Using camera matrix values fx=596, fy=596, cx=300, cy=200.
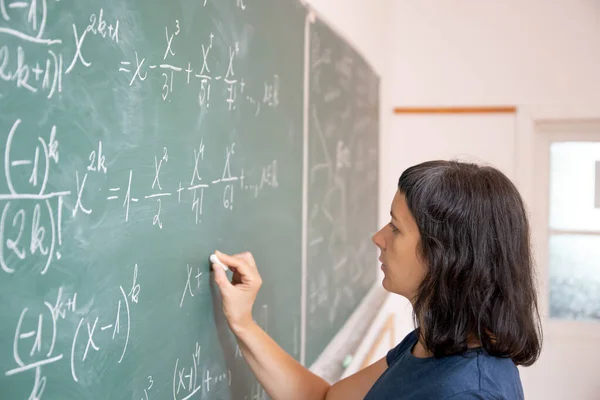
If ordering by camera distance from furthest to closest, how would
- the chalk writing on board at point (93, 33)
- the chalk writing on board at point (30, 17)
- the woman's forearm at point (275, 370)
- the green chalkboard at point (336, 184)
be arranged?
the green chalkboard at point (336, 184) → the woman's forearm at point (275, 370) → the chalk writing on board at point (93, 33) → the chalk writing on board at point (30, 17)

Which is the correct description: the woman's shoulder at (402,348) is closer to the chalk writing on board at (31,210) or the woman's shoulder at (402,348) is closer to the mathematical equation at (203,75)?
the mathematical equation at (203,75)

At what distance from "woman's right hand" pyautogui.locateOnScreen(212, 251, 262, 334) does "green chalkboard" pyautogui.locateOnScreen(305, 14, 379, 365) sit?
0.59 m

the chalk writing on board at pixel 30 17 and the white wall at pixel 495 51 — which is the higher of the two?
the white wall at pixel 495 51

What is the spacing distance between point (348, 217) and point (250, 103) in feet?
4.06

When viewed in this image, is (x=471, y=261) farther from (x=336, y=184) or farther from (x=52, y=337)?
(x=336, y=184)

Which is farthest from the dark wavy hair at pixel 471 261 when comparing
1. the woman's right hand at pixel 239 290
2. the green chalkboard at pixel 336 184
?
the green chalkboard at pixel 336 184

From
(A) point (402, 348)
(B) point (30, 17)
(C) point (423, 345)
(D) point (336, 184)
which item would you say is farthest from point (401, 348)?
(D) point (336, 184)

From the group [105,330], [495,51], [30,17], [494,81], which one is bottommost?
[105,330]

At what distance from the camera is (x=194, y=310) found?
1082 millimetres

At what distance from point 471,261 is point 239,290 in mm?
467

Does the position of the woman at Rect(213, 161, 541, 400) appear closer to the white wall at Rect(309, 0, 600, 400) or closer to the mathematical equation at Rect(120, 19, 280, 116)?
→ the mathematical equation at Rect(120, 19, 280, 116)

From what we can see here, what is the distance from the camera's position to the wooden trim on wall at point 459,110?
381cm

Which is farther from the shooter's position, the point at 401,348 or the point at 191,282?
the point at 401,348

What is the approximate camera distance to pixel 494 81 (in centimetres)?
382
